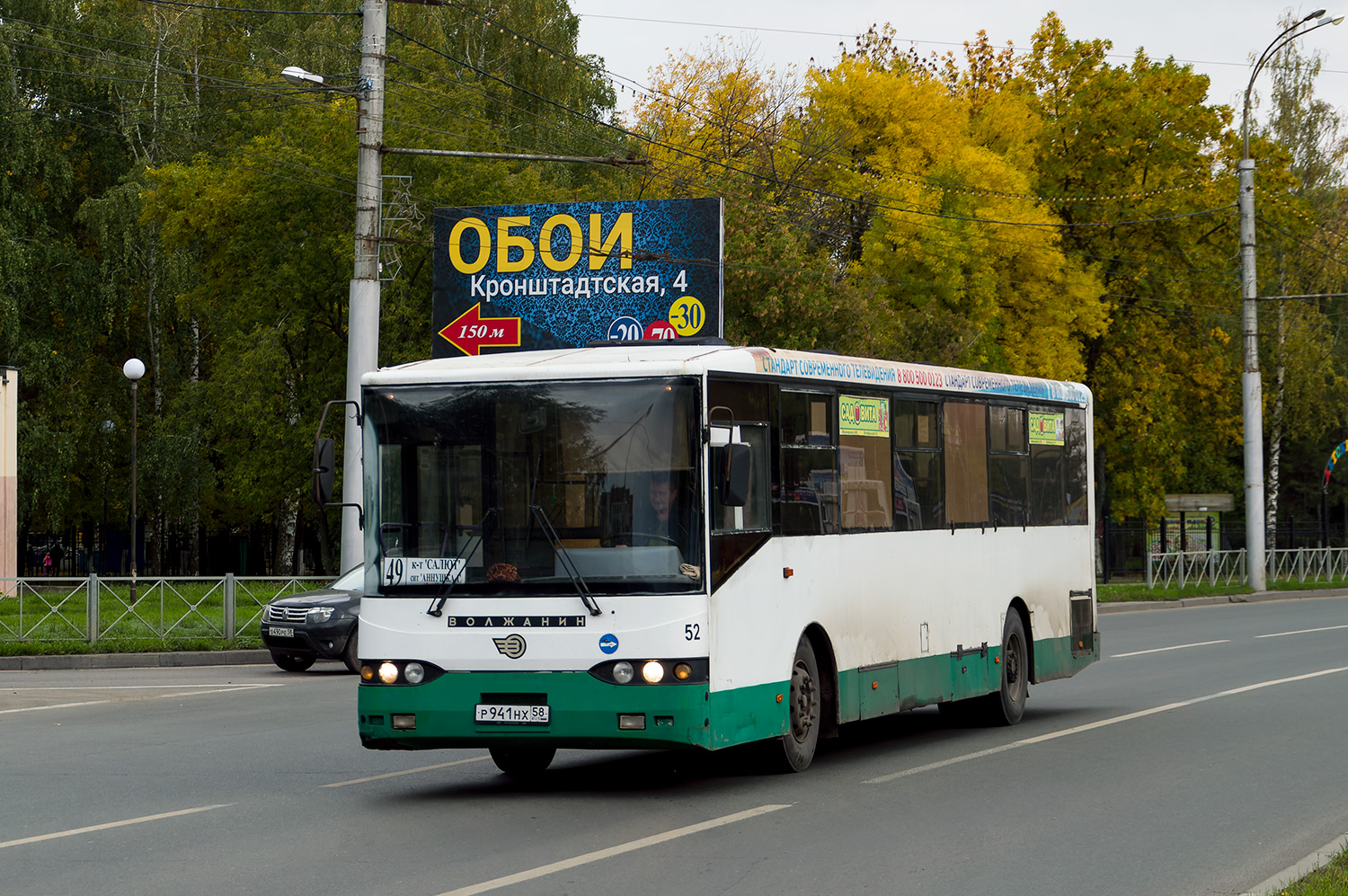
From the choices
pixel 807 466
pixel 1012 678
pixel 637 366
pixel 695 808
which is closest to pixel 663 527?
pixel 637 366

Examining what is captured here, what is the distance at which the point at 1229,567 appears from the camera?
45.2m

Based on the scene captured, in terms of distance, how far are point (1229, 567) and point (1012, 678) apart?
32.0 metres

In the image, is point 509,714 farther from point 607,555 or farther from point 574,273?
point 574,273

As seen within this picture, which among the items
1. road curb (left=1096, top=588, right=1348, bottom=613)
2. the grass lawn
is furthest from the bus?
road curb (left=1096, top=588, right=1348, bottom=613)

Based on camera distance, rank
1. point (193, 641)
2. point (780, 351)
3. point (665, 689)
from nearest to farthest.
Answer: point (665, 689)
point (780, 351)
point (193, 641)

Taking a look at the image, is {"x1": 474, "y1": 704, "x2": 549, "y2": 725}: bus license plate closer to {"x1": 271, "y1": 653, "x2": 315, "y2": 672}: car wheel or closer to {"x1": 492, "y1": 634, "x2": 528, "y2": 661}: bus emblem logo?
{"x1": 492, "y1": 634, "x2": 528, "y2": 661}: bus emblem logo

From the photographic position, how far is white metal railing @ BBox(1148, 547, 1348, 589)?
43500mm

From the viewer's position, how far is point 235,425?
4575 centimetres

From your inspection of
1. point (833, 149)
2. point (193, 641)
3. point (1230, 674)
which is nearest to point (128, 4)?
point (833, 149)

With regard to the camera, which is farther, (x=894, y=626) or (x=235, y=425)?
(x=235, y=425)

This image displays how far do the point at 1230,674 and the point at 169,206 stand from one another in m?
32.5

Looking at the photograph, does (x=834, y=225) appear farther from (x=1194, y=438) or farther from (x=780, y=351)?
(x=780, y=351)

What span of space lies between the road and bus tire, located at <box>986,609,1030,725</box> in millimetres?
255

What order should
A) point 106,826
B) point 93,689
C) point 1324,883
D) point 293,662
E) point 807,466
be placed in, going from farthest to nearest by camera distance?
point 293,662 → point 93,689 → point 807,466 → point 106,826 → point 1324,883
